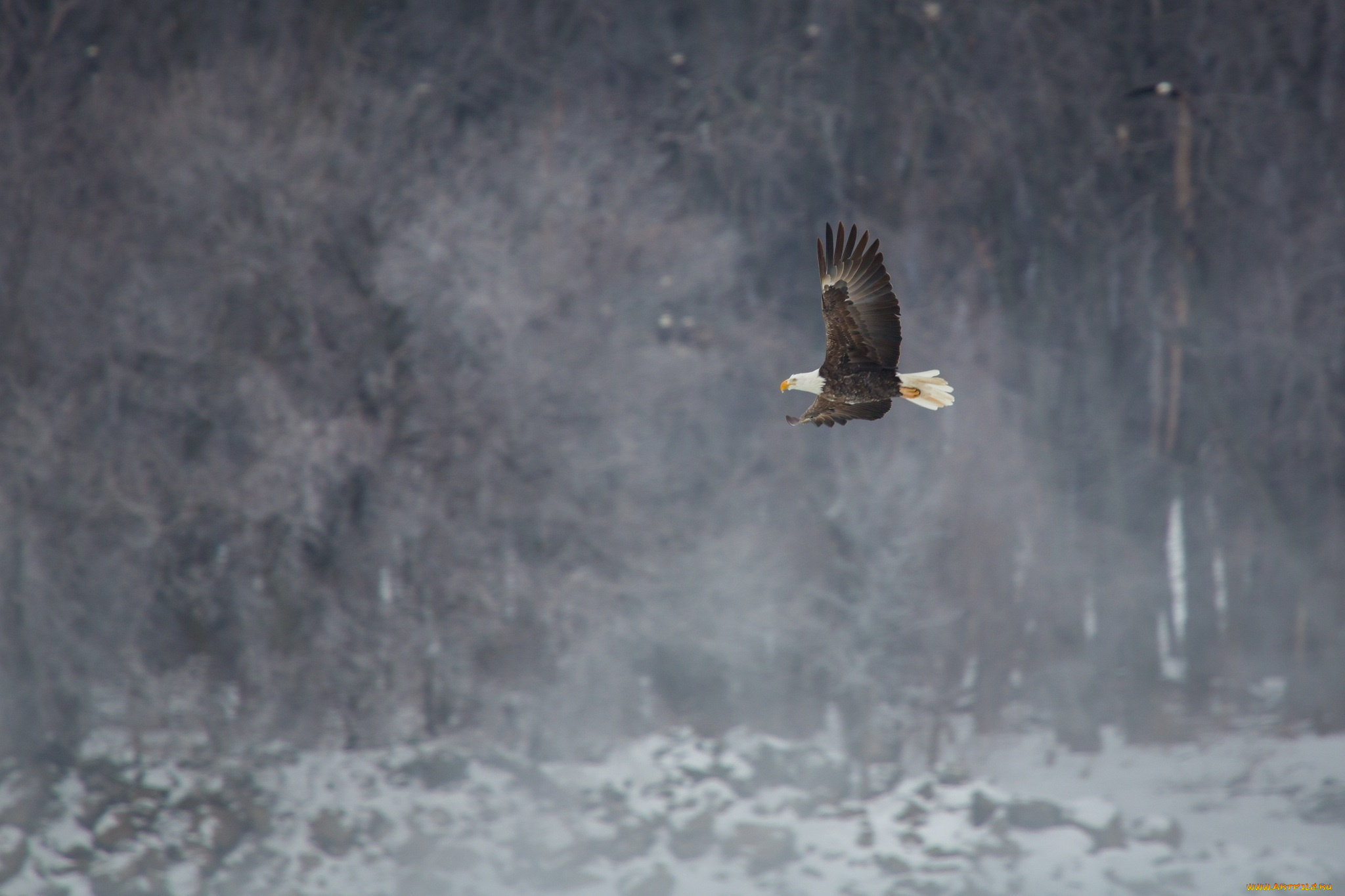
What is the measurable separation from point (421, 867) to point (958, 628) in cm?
714

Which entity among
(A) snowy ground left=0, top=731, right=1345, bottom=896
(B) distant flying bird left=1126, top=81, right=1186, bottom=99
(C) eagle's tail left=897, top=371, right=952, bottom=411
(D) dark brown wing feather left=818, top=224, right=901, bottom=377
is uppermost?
(B) distant flying bird left=1126, top=81, right=1186, bottom=99

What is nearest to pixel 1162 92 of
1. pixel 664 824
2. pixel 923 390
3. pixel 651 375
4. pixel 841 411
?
pixel 651 375

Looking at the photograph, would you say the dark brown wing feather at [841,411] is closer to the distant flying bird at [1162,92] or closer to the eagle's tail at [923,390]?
the eagle's tail at [923,390]

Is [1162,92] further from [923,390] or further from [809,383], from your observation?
[809,383]

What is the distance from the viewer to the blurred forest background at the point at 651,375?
14.9 meters

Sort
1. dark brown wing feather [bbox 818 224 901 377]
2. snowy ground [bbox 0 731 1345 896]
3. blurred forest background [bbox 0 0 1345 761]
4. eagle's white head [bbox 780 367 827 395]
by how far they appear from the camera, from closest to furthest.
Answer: dark brown wing feather [bbox 818 224 901 377], eagle's white head [bbox 780 367 827 395], snowy ground [bbox 0 731 1345 896], blurred forest background [bbox 0 0 1345 761]

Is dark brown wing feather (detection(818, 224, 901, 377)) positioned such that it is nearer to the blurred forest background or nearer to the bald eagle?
the bald eagle

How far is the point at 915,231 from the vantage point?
16.5m

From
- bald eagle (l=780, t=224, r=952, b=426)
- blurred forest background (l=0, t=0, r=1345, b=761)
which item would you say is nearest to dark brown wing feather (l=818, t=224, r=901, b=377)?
bald eagle (l=780, t=224, r=952, b=426)

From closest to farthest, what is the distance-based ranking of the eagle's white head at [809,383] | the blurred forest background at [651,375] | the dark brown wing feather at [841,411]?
the eagle's white head at [809,383]
the dark brown wing feather at [841,411]
the blurred forest background at [651,375]

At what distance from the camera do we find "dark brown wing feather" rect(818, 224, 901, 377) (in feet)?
20.5

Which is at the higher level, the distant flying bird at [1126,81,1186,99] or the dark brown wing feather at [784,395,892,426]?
the distant flying bird at [1126,81,1186,99]

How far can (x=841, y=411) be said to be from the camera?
668 centimetres

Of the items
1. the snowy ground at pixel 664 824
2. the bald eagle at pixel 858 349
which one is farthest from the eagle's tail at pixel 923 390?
the snowy ground at pixel 664 824
